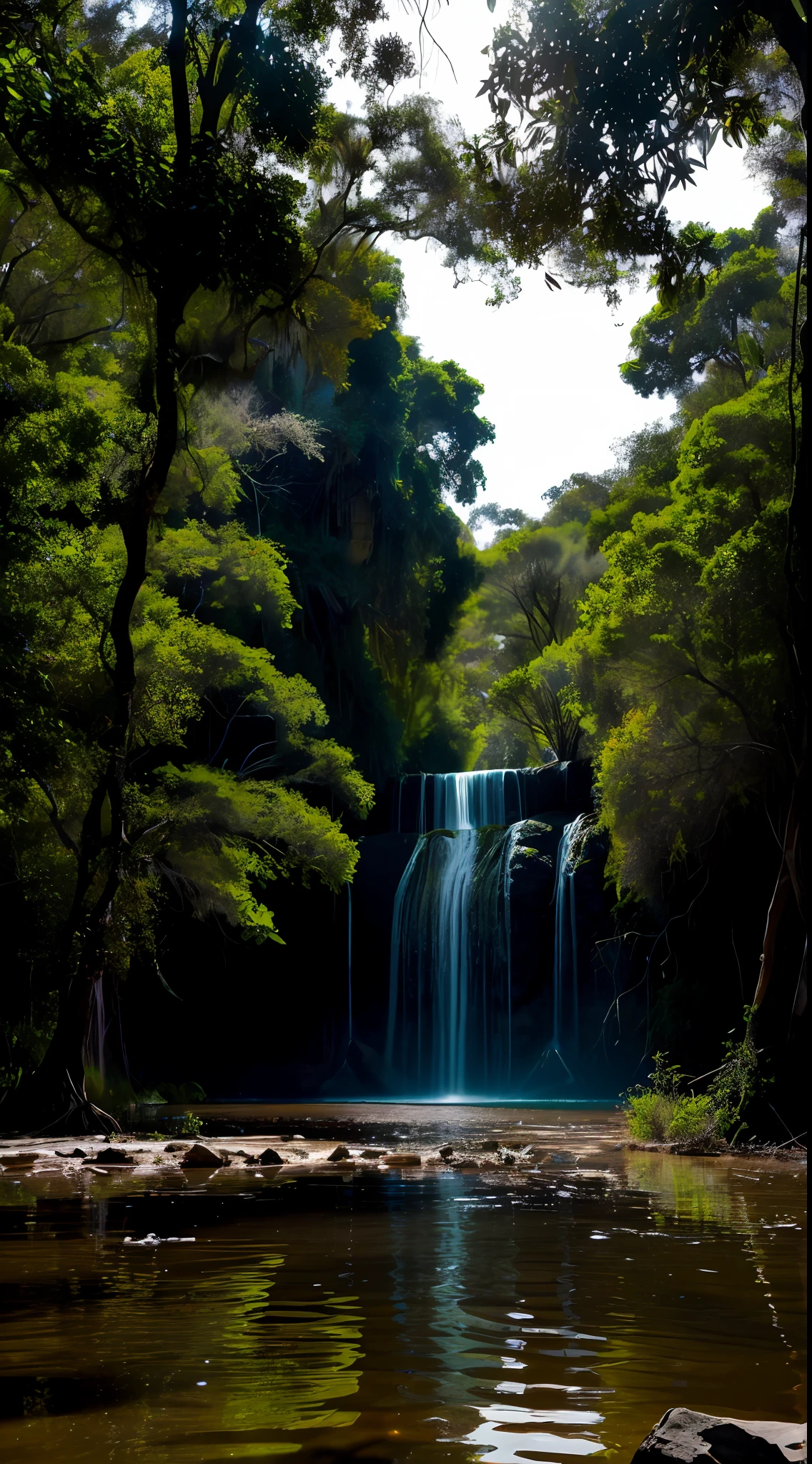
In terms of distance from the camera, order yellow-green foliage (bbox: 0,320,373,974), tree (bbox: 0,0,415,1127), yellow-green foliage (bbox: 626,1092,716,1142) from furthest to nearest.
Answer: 1. yellow-green foliage (bbox: 0,320,373,974)
2. yellow-green foliage (bbox: 626,1092,716,1142)
3. tree (bbox: 0,0,415,1127)

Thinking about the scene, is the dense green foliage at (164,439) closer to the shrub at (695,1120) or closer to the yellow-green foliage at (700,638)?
the yellow-green foliage at (700,638)

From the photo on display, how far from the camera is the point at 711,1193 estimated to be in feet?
31.0

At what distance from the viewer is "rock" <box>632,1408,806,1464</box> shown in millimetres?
2924

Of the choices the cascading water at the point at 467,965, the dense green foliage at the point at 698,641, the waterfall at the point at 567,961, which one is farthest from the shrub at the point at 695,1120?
the cascading water at the point at 467,965

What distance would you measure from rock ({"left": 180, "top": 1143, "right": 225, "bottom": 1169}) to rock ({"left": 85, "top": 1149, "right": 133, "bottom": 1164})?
0.50m

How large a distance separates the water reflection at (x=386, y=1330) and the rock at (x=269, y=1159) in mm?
3192

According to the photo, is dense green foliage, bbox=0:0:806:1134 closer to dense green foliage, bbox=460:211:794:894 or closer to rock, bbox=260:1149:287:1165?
dense green foliage, bbox=460:211:794:894

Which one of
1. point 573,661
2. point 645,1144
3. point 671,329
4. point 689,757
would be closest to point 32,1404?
point 645,1144

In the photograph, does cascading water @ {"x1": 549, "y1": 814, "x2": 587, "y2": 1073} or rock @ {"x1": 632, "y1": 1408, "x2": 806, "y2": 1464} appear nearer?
rock @ {"x1": 632, "y1": 1408, "x2": 806, "y2": 1464}

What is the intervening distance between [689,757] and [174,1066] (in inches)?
603

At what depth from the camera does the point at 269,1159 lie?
11453 mm

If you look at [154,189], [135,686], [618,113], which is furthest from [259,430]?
[618,113]

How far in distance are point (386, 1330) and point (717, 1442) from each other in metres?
1.98

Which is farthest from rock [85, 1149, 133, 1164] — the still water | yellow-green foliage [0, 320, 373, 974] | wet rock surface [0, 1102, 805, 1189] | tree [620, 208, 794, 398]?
tree [620, 208, 794, 398]
